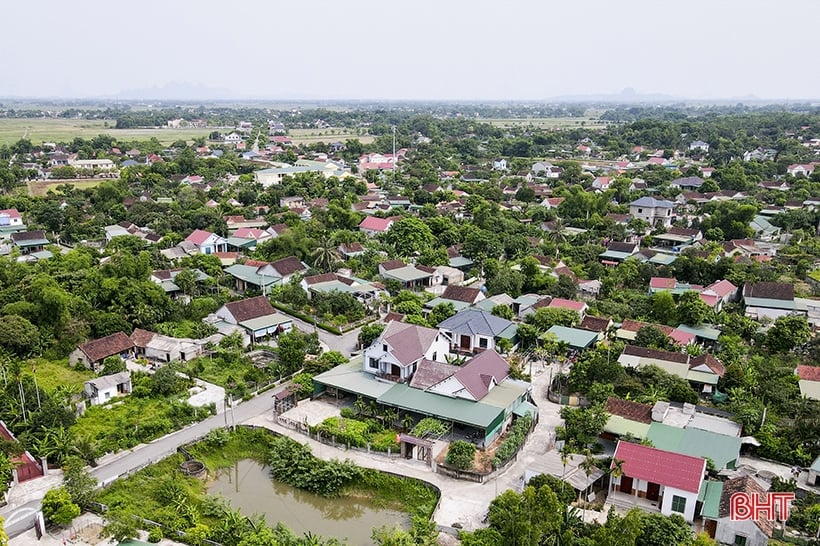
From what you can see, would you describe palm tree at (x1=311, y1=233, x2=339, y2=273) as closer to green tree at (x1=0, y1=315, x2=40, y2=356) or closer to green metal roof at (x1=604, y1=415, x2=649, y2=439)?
green tree at (x1=0, y1=315, x2=40, y2=356)

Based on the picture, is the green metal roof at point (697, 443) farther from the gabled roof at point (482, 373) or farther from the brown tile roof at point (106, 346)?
the brown tile roof at point (106, 346)

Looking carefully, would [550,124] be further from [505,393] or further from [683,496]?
[683,496]

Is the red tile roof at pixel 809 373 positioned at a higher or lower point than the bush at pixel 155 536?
higher

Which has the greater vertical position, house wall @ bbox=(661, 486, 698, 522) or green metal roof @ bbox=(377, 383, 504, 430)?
green metal roof @ bbox=(377, 383, 504, 430)

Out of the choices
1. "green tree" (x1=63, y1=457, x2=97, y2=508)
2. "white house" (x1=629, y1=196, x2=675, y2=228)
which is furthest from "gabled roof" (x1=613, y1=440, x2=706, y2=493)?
"white house" (x1=629, y1=196, x2=675, y2=228)

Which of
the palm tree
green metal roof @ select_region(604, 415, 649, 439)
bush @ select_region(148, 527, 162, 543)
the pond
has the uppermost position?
the palm tree

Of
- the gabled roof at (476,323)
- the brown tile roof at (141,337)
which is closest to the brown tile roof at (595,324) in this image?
the gabled roof at (476,323)

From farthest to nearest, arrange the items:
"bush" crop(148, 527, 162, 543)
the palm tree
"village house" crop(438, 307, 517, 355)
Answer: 1. the palm tree
2. "village house" crop(438, 307, 517, 355)
3. "bush" crop(148, 527, 162, 543)

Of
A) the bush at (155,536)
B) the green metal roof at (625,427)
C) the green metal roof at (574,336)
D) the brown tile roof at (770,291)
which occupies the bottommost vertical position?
the bush at (155,536)

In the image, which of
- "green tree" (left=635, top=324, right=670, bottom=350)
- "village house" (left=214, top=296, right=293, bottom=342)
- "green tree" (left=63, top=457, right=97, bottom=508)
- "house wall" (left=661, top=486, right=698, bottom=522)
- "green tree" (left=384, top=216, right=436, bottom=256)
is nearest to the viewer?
"house wall" (left=661, top=486, right=698, bottom=522)
